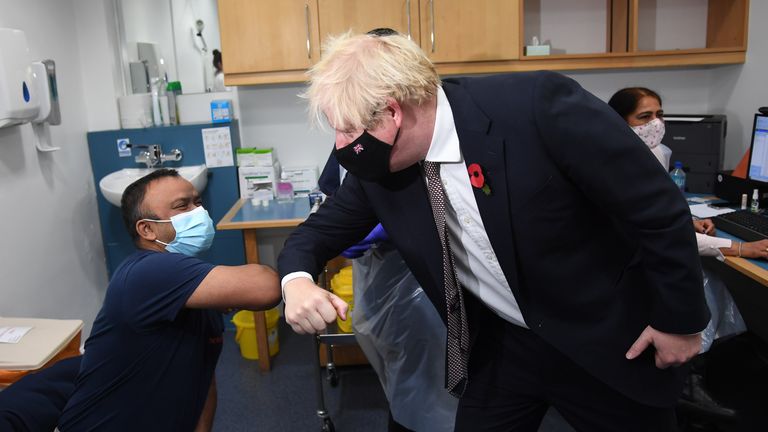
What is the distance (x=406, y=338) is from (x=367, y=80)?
125cm

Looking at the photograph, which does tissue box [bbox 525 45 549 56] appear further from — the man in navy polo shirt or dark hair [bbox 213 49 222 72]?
the man in navy polo shirt

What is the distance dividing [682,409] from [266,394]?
1726mm

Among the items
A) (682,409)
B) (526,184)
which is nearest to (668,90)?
(682,409)

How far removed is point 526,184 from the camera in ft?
3.66

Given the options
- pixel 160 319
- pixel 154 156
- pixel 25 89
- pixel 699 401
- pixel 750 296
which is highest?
pixel 25 89

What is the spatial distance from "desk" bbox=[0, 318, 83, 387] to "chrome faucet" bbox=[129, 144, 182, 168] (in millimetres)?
1305

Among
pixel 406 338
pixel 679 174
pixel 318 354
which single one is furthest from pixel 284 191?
pixel 679 174

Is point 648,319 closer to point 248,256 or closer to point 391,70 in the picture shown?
point 391,70

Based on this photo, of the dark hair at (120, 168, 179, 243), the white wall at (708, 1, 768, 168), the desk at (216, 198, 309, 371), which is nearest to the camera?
the dark hair at (120, 168, 179, 243)

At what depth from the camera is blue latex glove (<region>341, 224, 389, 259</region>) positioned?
82.7 inches

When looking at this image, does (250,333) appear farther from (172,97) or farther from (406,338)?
(172,97)

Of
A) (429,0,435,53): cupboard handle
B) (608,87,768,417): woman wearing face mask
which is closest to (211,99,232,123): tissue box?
(429,0,435,53): cupboard handle

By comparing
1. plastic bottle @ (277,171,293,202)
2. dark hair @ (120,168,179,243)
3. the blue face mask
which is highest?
dark hair @ (120,168,179,243)

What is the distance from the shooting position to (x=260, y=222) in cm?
280
